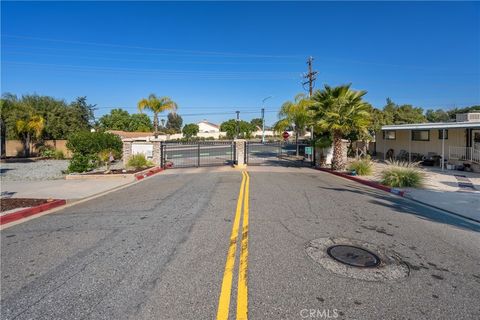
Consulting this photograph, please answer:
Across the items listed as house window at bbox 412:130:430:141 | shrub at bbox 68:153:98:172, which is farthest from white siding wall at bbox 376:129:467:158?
shrub at bbox 68:153:98:172

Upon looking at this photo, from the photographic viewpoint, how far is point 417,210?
8.05 meters

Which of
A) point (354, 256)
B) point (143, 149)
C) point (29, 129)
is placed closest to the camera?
point (354, 256)

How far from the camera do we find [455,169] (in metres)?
17.5

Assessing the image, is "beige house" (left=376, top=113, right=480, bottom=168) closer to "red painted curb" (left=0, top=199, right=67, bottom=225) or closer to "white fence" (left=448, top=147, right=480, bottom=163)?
"white fence" (left=448, top=147, right=480, bottom=163)

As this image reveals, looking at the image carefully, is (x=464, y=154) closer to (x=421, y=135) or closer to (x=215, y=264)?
(x=421, y=135)

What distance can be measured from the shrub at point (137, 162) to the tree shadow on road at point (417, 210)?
13.1m

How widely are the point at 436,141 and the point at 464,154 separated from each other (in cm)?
267

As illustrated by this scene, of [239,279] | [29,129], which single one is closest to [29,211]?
[239,279]

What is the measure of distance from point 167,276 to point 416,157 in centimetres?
2368

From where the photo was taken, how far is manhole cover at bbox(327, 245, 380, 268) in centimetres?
421

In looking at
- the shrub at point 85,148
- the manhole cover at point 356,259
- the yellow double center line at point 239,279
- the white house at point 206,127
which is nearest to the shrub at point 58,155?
the shrub at point 85,148

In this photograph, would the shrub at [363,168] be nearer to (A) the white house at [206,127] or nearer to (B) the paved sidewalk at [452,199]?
(B) the paved sidewalk at [452,199]

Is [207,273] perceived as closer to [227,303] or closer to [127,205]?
[227,303]

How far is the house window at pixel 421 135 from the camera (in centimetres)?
2164
